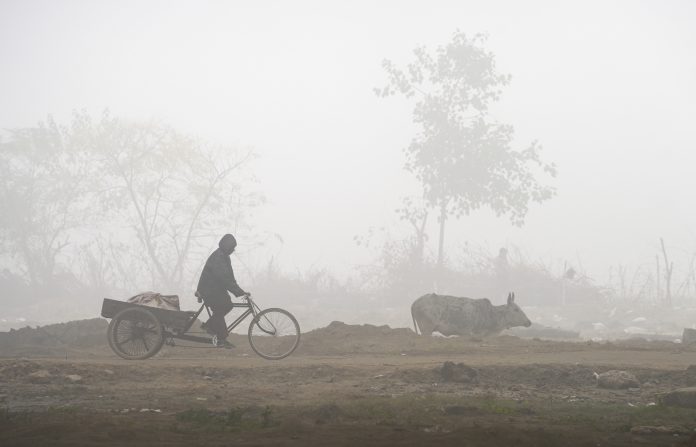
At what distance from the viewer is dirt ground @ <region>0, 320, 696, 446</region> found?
7062mm

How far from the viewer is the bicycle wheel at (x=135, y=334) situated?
41.6 ft

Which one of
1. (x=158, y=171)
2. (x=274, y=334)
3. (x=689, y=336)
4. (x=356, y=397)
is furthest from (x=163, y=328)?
(x=158, y=171)

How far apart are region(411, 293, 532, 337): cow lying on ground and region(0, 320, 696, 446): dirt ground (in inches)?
82.2

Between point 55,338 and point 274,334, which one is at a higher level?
point 274,334

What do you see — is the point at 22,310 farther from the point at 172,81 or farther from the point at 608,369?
the point at 172,81

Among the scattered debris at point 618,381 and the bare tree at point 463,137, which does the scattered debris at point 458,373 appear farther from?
the bare tree at point 463,137

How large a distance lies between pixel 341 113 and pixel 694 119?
2289 inches

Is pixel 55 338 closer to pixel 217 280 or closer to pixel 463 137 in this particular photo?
pixel 217 280

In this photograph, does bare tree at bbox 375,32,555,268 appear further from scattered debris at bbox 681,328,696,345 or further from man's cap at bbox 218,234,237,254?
man's cap at bbox 218,234,237,254

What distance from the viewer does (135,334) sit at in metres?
12.8

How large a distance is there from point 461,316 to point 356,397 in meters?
8.42

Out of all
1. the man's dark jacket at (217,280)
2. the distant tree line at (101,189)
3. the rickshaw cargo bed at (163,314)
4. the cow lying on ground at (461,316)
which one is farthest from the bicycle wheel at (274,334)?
the distant tree line at (101,189)

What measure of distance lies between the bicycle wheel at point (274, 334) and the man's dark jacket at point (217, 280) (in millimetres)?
625

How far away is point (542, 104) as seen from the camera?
359 ft
